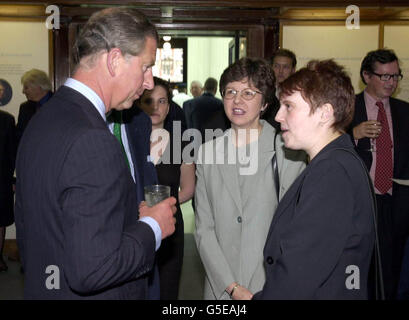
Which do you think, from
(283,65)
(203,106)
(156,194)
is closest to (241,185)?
(156,194)

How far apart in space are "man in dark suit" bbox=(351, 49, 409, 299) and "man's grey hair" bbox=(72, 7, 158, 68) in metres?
2.33

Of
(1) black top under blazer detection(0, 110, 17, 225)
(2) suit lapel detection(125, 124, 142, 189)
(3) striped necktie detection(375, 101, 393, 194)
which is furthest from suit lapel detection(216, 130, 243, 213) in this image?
(1) black top under blazer detection(0, 110, 17, 225)

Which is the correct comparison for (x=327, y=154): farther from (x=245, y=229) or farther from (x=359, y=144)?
(x=359, y=144)

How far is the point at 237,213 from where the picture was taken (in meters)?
2.24

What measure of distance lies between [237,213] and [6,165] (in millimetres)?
3527

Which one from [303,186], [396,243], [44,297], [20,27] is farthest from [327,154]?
[20,27]

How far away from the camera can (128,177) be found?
1.44 metres

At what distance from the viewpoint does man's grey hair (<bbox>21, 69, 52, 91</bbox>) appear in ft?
16.3

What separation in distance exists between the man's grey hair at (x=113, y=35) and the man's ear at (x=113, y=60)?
13 mm

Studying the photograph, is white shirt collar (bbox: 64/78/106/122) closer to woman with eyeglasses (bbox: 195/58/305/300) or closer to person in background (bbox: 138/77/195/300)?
woman with eyeglasses (bbox: 195/58/305/300)

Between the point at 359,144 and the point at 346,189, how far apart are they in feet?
6.91

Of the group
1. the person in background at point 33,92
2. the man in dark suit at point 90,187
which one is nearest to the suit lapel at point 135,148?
the man in dark suit at point 90,187

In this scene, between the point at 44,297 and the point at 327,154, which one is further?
the point at 327,154
